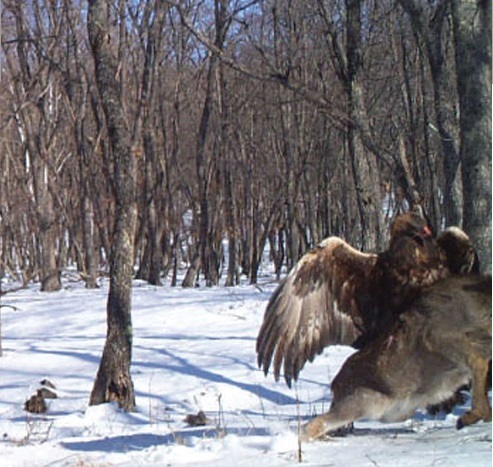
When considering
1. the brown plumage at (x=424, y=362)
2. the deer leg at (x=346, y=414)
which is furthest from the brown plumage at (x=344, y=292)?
the deer leg at (x=346, y=414)

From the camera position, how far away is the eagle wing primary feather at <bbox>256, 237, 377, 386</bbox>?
210 inches

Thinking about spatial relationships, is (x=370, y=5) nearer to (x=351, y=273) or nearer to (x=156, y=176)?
(x=156, y=176)

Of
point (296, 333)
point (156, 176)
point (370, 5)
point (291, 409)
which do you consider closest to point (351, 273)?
point (296, 333)

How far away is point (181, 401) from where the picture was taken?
10.0 m

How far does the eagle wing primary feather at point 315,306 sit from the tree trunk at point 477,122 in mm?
1352

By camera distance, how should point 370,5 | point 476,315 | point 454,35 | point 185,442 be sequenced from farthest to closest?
point 370,5, point 454,35, point 185,442, point 476,315

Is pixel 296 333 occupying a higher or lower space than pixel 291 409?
higher

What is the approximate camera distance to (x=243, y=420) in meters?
7.30

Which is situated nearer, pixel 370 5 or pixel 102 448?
pixel 102 448

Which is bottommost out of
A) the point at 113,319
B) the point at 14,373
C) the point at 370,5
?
the point at 14,373

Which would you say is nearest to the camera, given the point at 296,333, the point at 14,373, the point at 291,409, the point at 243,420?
the point at 296,333

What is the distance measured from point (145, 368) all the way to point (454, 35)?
21.9 ft

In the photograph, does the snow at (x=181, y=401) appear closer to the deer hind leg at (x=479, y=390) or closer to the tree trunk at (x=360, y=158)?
the deer hind leg at (x=479, y=390)

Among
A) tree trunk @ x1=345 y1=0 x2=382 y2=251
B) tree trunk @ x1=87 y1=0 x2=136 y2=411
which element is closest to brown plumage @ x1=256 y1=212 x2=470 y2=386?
tree trunk @ x1=87 y1=0 x2=136 y2=411
